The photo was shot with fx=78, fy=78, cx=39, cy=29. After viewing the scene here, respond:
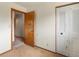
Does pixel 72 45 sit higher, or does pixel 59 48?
pixel 72 45

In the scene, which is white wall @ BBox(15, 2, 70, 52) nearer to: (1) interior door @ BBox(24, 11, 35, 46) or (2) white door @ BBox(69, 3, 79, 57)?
(1) interior door @ BBox(24, 11, 35, 46)

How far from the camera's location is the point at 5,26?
3121 mm

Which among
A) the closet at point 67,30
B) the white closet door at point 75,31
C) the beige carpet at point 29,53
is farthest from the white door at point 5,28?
the white closet door at point 75,31

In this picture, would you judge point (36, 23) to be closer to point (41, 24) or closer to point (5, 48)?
point (41, 24)

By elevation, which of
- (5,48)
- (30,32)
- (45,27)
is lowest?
(5,48)

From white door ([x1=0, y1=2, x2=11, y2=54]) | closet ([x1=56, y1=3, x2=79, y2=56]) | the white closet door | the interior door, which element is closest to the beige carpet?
white door ([x1=0, y1=2, x2=11, y2=54])

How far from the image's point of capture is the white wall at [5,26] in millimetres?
2982

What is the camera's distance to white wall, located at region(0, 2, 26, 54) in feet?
9.78

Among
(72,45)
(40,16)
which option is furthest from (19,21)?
(72,45)

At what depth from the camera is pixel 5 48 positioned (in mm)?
3166

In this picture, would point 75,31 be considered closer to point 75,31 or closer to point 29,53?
point 75,31

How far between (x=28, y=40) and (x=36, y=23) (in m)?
1.04

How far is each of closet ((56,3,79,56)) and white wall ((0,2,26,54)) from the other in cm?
200

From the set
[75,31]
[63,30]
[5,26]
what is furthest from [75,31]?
[5,26]
